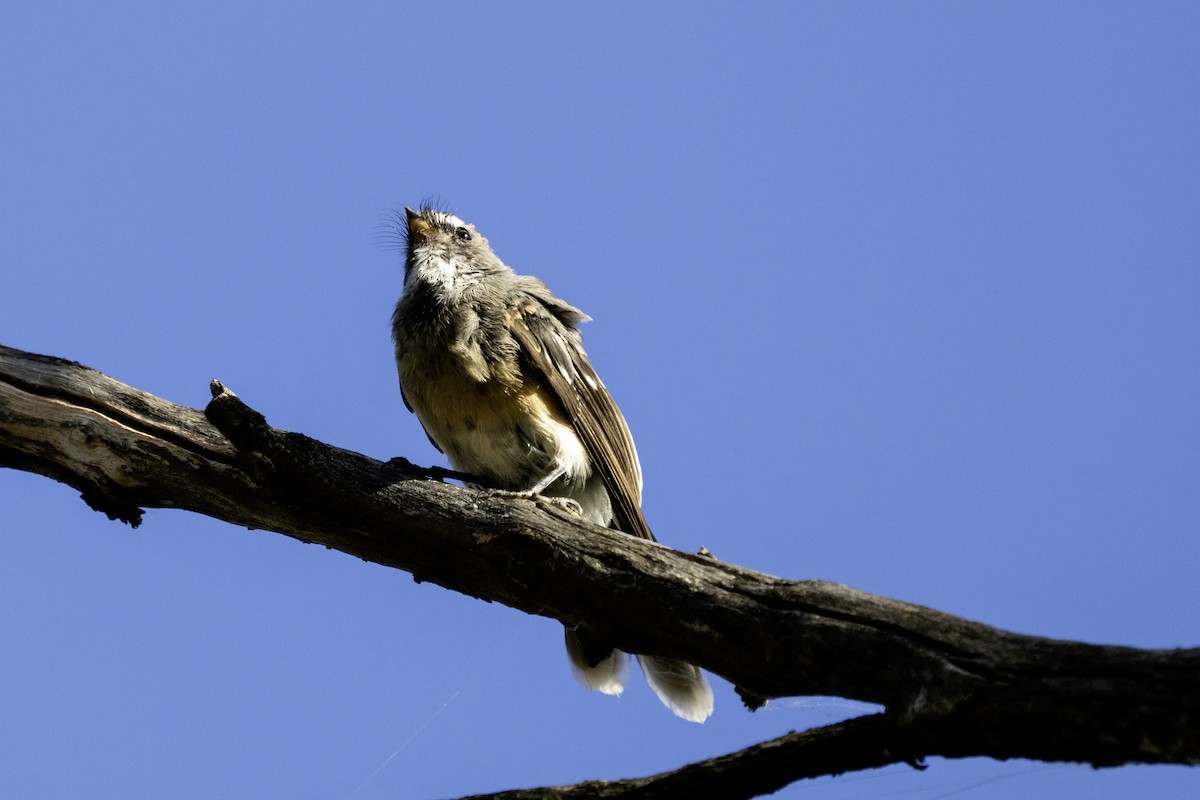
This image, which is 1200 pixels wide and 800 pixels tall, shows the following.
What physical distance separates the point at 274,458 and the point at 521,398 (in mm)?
1342

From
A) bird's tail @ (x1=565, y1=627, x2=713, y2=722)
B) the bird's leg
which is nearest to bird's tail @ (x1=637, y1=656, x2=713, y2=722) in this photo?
bird's tail @ (x1=565, y1=627, x2=713, y2=722)

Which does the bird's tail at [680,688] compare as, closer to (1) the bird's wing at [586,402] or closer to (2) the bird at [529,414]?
(2) the bird at [529,414]

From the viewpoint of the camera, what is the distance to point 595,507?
18.9 ft

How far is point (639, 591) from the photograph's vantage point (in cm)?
408

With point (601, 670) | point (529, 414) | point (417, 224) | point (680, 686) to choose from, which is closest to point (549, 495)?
point (529, 414)

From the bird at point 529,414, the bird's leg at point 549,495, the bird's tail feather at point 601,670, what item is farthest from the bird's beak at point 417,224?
the bird's tail feather at point 601,670

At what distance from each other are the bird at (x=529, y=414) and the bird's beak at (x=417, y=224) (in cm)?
109

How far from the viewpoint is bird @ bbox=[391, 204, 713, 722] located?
5.39 meters

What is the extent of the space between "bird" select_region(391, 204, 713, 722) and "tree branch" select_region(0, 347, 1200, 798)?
722 millimetres

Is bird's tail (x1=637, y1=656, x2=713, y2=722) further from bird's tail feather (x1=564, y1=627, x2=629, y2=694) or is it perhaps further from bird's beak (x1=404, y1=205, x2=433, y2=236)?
bird's beak (x1=404, y1=205, x2=433, y2=236)

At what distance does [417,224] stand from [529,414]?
2.19 metres

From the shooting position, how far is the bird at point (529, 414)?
5.39 metres

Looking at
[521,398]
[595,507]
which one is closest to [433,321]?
[521,398]

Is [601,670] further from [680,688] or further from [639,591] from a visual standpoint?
[639,591]
